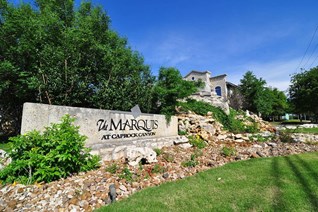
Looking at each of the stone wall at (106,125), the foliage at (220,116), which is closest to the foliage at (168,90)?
the stone wall at (106,125)

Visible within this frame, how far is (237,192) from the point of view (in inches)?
125

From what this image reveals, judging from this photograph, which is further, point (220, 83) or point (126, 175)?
point (220, 83)

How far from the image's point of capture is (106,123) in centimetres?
592

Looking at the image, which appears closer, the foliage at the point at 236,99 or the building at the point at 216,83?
the building at the point at 216,83

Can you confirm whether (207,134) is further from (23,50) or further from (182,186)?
(23,50)

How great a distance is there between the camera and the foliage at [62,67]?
803 cm

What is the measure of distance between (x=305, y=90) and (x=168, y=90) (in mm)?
24618

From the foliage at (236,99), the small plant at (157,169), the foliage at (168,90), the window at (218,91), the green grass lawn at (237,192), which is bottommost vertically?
the green grass lawn at (237,192)

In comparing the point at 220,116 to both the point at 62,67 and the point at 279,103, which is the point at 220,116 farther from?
the point at 279,103

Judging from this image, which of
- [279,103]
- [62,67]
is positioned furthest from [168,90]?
[279,103]

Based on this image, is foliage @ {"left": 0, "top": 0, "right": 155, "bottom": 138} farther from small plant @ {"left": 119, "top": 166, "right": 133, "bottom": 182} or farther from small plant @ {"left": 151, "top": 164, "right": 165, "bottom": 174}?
small plant @ {"left": 119, "top": 166, "right": 133, "bottom": 182}

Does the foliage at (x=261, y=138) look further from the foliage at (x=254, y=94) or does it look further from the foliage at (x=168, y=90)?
the foliage at (x=254, y=94)

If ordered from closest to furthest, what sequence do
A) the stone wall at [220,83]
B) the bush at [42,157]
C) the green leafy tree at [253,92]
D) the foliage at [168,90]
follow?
1. the bush at [42,157]
2. the foliage at [168,90]
3. the green leafy tree at [253,92]
4. the stone wall at [220,83]

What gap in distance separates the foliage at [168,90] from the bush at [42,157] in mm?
5959
